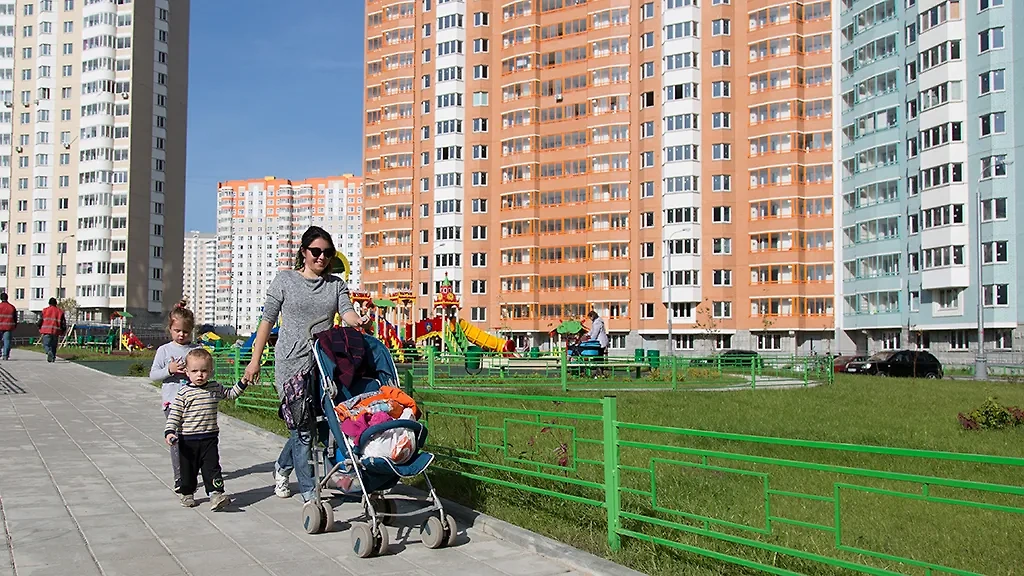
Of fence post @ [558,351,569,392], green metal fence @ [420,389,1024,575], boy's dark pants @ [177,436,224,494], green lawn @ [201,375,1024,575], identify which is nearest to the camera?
green metal fence @ [420,389,1024,575]

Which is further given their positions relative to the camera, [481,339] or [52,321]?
[481,339]

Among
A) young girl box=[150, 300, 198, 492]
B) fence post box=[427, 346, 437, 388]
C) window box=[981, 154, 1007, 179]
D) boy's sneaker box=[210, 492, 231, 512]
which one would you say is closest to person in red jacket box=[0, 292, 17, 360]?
fence post box=[427, 346, 437, 388]

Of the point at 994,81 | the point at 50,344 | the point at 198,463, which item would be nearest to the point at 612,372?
the point at 50,344

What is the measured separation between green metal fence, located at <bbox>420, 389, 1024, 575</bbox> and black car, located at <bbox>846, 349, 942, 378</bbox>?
3502cm

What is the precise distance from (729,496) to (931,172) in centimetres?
5174

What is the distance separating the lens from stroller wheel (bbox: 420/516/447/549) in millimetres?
6348

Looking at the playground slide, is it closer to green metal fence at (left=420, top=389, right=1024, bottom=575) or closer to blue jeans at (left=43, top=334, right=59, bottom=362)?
blue jeans at (left=43, top=334, right=59, bottom=362)

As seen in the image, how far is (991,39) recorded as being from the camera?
51344mm

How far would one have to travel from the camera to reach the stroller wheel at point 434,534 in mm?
6348

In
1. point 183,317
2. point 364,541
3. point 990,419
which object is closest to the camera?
point 364,541

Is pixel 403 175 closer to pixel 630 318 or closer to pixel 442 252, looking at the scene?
pixel 442 252

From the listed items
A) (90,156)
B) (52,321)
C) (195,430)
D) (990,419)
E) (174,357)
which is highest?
(90,156)

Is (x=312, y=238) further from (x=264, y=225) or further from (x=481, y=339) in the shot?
(x=264, y=225)

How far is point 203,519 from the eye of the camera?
7250mm
